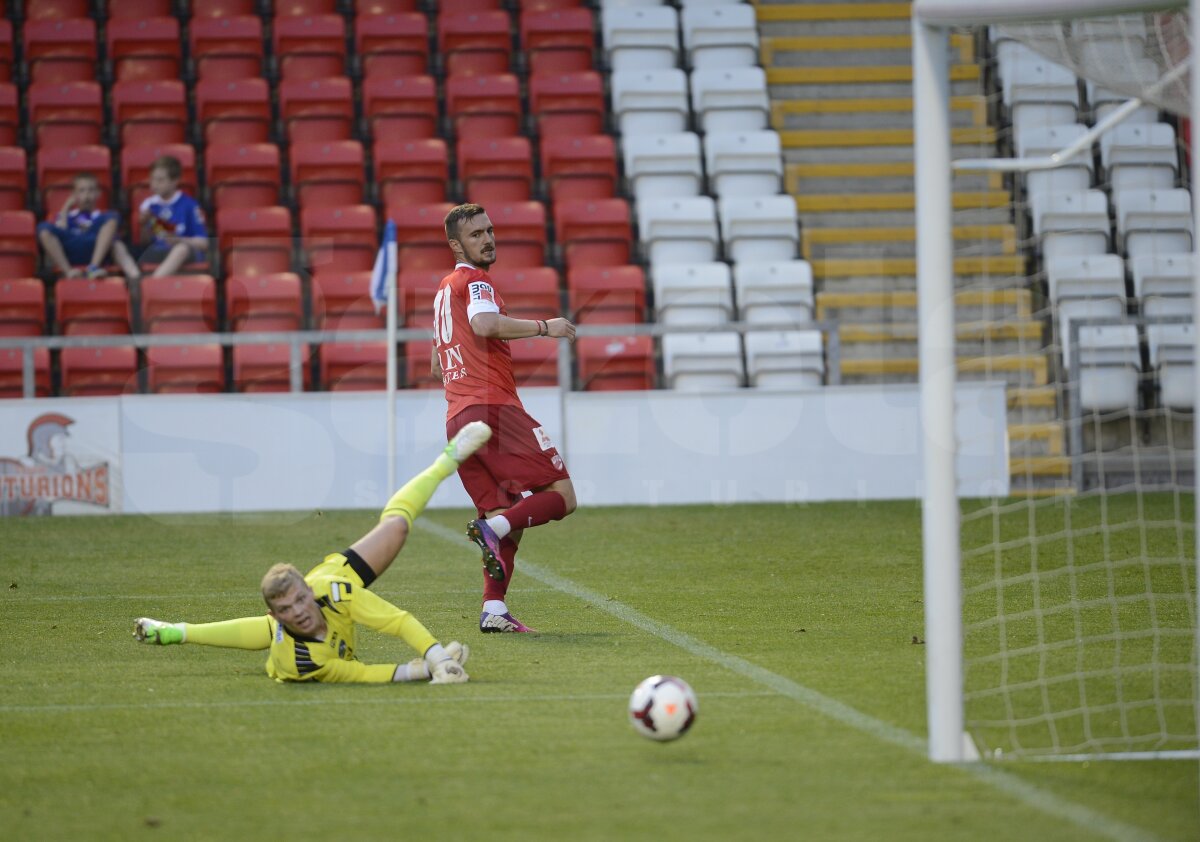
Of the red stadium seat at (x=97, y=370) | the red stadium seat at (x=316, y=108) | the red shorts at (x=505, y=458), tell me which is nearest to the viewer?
the red shorts at (x=505, y=458)

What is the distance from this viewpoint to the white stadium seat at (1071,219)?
1442 cm

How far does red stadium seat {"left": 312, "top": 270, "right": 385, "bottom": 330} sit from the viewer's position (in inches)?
563

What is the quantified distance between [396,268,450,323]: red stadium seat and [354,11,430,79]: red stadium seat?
11.9ft

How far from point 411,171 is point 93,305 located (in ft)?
11.8

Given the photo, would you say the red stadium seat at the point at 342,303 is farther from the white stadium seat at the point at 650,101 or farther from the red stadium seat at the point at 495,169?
the white stadium seat at the point at 650,101

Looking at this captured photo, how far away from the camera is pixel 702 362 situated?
14.1m

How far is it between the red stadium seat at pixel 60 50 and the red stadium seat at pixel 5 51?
17 cm

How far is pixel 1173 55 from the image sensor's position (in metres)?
4.69

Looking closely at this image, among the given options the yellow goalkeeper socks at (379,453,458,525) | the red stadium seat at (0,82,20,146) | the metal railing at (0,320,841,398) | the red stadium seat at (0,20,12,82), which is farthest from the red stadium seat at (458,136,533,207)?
the yellow goalkeeper socks at (379,453,458,525)

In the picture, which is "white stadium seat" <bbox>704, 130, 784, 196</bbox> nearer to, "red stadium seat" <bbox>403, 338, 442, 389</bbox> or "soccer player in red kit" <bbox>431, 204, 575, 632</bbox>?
"red stadium seat" <bbox>403, 338, 442, 389</bbox>

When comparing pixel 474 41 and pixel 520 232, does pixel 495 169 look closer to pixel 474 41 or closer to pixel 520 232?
pixel 520 232

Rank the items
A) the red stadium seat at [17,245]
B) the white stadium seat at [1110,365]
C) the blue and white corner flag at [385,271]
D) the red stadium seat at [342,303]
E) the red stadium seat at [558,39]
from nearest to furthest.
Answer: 1. the blue and white corner flag at [385,271]
2. the white stadium seat at [1110,365]
3. the red stadium seat at [342,303]
4. the red stadium seat at [17,245]
5. the red stadium seat at [558,39]

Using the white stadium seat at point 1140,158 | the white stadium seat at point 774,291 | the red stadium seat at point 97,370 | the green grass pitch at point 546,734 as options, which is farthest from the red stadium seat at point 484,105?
the green grass pitch at point 546,734

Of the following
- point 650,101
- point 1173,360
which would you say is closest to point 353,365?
point 650,101
